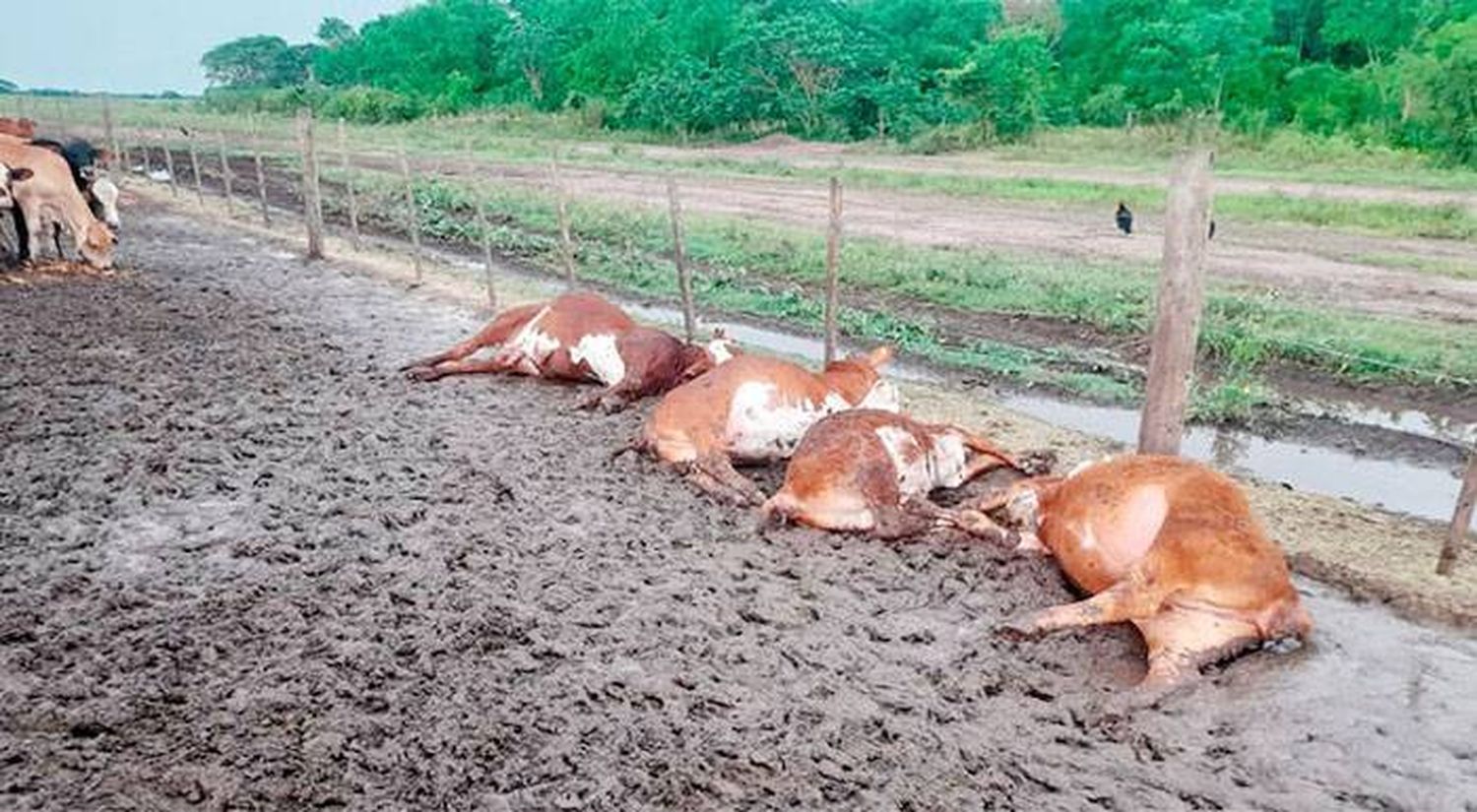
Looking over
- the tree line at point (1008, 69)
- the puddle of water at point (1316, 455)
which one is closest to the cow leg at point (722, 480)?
the puddle of water at point (1316, 455)

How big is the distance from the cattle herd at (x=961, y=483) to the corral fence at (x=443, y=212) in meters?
0.92

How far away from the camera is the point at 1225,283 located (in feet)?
Result: 42.4

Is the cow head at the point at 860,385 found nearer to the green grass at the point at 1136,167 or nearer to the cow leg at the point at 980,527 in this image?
the cow leg at the point at 980,527

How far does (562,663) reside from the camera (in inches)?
154

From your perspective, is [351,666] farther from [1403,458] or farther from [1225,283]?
[1225,283]

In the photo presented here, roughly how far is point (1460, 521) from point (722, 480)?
11.0ft

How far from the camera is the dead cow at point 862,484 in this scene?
5117 mm

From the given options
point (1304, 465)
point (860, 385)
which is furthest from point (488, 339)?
point (1304, 465)

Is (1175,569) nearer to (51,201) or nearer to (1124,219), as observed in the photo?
(51,201)

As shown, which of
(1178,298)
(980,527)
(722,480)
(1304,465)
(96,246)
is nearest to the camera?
(980,527)

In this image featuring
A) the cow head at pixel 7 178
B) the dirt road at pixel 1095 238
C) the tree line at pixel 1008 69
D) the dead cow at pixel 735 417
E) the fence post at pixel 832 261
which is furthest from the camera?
the tree line at pixel 1008 69

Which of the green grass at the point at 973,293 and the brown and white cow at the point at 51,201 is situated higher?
the brown and white cow at the point at 51,201

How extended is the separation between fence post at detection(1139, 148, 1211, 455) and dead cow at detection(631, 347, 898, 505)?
5.41 feet

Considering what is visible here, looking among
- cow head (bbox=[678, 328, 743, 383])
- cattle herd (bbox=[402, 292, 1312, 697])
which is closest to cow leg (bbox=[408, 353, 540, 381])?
cattle herd (bbox=[402, 292, 1312, 697])
